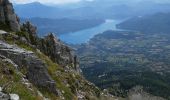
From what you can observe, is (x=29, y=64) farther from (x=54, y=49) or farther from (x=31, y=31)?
(x=54, y=49)

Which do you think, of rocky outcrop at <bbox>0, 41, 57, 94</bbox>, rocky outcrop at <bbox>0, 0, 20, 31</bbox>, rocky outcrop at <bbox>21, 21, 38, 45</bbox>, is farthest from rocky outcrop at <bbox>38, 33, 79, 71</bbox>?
rocky outcrop at <bbox>0, 41, 57, 94</bbox>

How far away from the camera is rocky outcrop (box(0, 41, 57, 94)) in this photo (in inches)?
950

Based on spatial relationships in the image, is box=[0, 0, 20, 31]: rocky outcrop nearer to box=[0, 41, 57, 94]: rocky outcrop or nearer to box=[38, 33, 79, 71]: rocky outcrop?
box=[38, 33, 79, 71]: rocky outcrop

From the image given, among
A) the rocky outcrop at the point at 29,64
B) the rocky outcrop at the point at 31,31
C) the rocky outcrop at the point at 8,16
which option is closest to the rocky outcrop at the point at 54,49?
the rocky outcrop at the point at 31,31

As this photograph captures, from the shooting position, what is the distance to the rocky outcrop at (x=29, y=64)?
24125mm

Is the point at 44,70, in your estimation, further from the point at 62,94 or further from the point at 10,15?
the point at 10,15

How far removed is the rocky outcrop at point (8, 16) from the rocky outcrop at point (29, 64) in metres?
15.1

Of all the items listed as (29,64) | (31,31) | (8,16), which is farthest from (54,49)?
(29,64)

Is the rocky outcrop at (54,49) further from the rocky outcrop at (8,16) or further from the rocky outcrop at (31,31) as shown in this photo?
the rocky outcrop at (8,16)

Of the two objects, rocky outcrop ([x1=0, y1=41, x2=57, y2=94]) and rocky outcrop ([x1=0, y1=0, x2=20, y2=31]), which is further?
rocky outcrop ([x1=0, y1=0, x2=20, y2=31])

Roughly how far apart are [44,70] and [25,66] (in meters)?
1.63

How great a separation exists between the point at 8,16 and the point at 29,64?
726 inches

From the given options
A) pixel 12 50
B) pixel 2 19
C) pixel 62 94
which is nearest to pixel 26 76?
pixel 12 50

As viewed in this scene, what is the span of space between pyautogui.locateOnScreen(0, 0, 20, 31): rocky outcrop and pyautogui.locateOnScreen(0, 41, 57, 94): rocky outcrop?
49.6 ft
